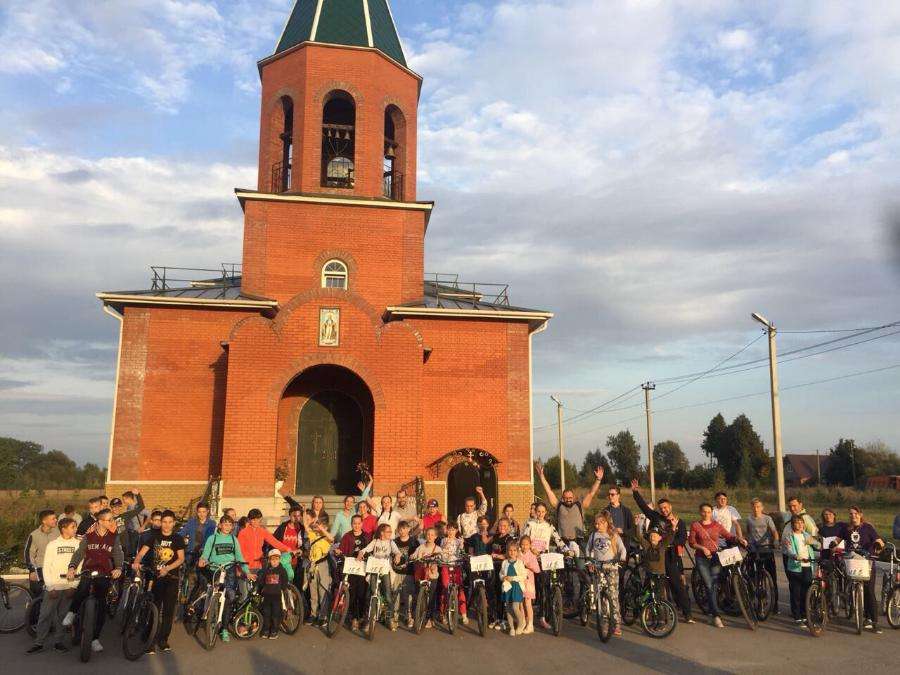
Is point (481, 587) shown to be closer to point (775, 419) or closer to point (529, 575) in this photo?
point (529, 575)

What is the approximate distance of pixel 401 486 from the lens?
18.0 metres

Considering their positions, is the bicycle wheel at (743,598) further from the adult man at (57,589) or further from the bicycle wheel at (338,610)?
the adult man at (57,589)

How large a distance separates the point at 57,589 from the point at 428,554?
415 centimetres

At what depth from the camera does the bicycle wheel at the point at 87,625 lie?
24.8 ft

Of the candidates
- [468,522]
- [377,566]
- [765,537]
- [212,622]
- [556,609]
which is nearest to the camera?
[212,622]

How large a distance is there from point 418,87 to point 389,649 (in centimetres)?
1901

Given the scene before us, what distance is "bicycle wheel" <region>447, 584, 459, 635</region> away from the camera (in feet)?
28.7

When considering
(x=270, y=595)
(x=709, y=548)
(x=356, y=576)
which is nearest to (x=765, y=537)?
(x=709, y=548)

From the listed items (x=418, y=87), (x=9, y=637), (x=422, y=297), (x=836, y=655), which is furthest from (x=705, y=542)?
(x=418, y=87)

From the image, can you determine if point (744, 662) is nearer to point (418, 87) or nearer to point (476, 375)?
point (476, 375)

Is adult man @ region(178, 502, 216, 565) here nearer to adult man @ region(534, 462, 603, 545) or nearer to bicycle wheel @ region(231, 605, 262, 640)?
bicycle wheel @ region(231, 605, 262, 640)

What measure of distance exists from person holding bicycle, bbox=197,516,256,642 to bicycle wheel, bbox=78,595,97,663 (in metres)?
1.17

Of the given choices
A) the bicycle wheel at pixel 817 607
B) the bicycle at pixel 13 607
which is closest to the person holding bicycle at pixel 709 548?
the bicycle wheel at pixel 817 607

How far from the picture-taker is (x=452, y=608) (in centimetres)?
882
